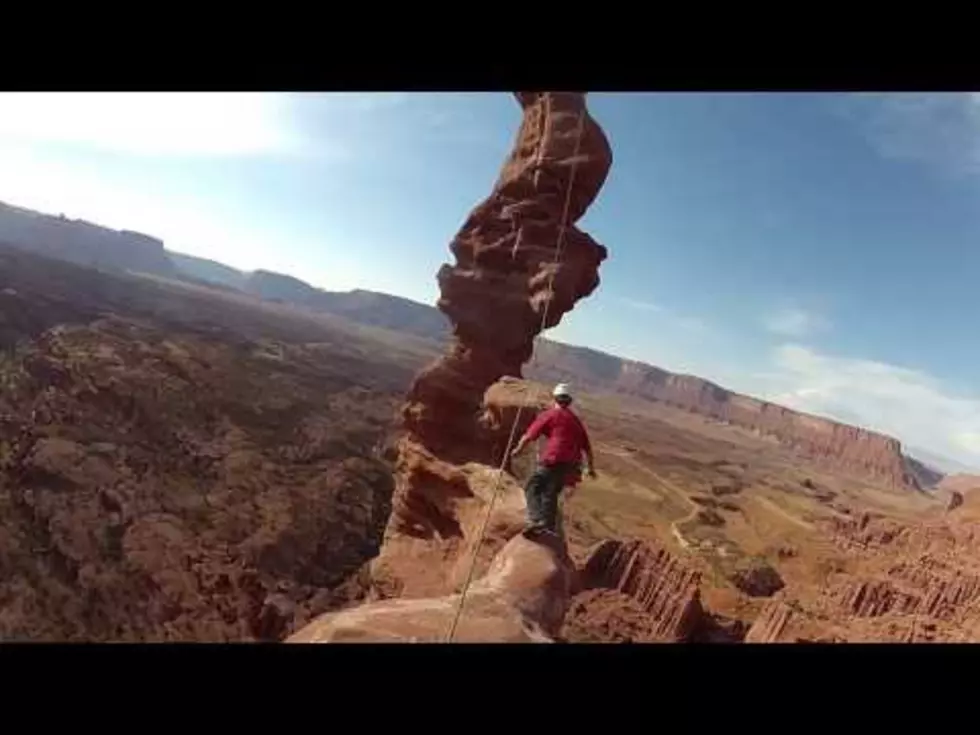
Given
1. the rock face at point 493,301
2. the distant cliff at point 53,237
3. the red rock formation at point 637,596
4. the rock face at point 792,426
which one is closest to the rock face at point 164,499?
the rock face at point 493,301

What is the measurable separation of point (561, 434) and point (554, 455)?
0.22 metres

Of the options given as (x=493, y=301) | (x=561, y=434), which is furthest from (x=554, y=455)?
(x=493, y=301)

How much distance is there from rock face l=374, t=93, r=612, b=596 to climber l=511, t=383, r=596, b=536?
29.2ft

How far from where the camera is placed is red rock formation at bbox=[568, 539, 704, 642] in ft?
56.1

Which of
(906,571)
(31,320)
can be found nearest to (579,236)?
(906,571)

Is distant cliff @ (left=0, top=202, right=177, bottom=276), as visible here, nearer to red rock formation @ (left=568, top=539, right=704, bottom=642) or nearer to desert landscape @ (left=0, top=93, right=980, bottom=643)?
desert landscape @ (left=0, top=93, right=980, bottom=643)

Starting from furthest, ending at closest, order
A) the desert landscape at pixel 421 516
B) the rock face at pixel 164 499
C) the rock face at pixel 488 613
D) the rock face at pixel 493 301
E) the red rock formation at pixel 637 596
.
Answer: the rock face at pixel 164 499, the rock face at pixel 493 301, the red rock formation at pixel 637 596, the desert landscape at pixel 421 516, the rock face at pixel 488 613

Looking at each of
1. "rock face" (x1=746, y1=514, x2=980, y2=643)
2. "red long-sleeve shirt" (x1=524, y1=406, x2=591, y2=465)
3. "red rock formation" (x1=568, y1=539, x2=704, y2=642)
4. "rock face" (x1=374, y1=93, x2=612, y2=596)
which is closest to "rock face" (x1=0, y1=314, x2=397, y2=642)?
"rock face" (x1=374, y1=93, x2=612, y2=596)

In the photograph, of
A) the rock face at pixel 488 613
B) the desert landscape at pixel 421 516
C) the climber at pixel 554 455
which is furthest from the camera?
the desert landscape at pixel 421 516

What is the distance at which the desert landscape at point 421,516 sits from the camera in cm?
1538

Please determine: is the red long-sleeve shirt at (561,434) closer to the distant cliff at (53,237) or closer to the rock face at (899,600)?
the rock face at (899,600)

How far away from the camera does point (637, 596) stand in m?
18.4

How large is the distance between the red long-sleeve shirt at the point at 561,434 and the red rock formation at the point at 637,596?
9726 mm
